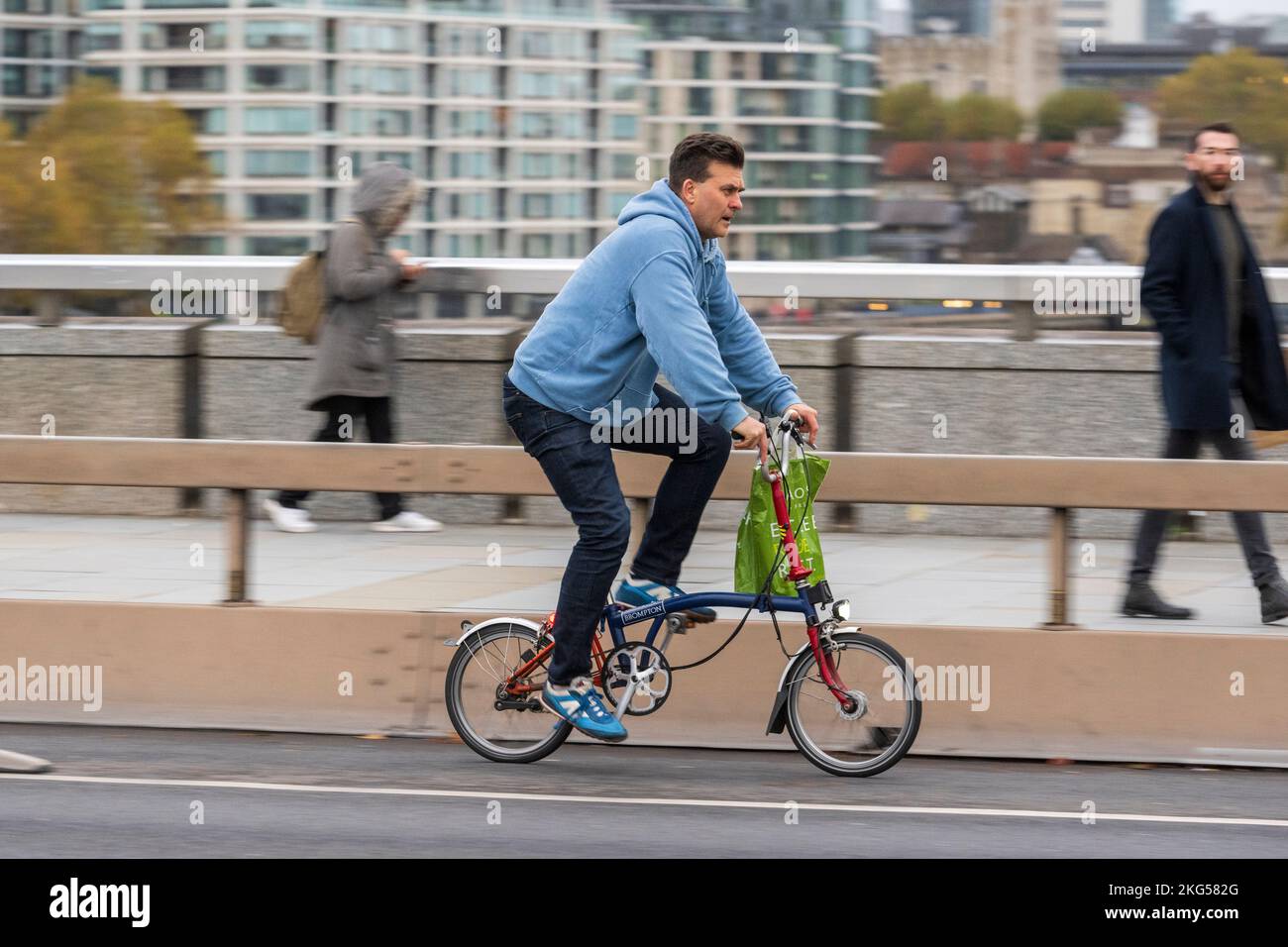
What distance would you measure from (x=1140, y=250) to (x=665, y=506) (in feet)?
29.6

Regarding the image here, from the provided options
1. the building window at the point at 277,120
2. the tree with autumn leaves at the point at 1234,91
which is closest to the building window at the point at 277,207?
the building window at the point at 277,120

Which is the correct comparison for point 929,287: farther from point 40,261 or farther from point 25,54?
point 25,54

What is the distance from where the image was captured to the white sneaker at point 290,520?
720 cm

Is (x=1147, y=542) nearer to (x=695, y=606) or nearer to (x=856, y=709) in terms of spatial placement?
(x=856, y=709)

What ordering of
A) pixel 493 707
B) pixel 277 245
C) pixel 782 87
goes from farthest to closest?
pixel 782 87, pixel 277 245, pixel 493 707

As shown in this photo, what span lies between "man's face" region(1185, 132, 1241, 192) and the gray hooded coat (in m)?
3.80

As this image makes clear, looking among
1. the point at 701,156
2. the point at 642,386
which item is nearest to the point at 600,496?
the point at 642,386

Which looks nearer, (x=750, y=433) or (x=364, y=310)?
(x=750, y=433)

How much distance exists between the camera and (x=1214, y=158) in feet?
24.6

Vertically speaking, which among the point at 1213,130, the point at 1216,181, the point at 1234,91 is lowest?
the point at 1216,181

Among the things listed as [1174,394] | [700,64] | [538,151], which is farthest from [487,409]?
[538,151]

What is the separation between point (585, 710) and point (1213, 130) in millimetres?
3450

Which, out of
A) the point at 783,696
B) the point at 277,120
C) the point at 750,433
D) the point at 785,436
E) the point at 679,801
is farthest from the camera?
the point at 277,120

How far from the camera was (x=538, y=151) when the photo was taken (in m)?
20.3
